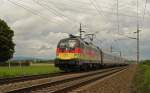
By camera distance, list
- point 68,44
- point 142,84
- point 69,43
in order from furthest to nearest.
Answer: point 69,43, point 68,44, point 142,84

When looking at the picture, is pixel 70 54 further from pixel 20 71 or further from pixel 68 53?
pixel 20 71

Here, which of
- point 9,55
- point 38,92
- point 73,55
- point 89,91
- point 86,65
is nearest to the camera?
point 38,92

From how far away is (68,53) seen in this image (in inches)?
1523

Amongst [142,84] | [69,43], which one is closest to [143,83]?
[142,84]

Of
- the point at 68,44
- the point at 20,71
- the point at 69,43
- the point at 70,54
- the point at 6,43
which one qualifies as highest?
the point at 6,43

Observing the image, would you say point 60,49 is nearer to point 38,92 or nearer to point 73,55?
point 73,55

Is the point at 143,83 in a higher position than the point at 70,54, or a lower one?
lower

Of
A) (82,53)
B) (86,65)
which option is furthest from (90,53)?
(82,53)

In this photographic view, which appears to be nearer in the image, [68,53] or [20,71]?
[68,53]

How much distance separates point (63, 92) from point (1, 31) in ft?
218

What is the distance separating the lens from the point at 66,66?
1539 inches

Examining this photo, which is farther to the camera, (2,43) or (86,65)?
(2,43)

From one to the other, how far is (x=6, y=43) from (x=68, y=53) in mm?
42957

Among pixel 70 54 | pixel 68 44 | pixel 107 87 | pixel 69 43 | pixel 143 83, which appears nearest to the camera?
pixel 143 83
